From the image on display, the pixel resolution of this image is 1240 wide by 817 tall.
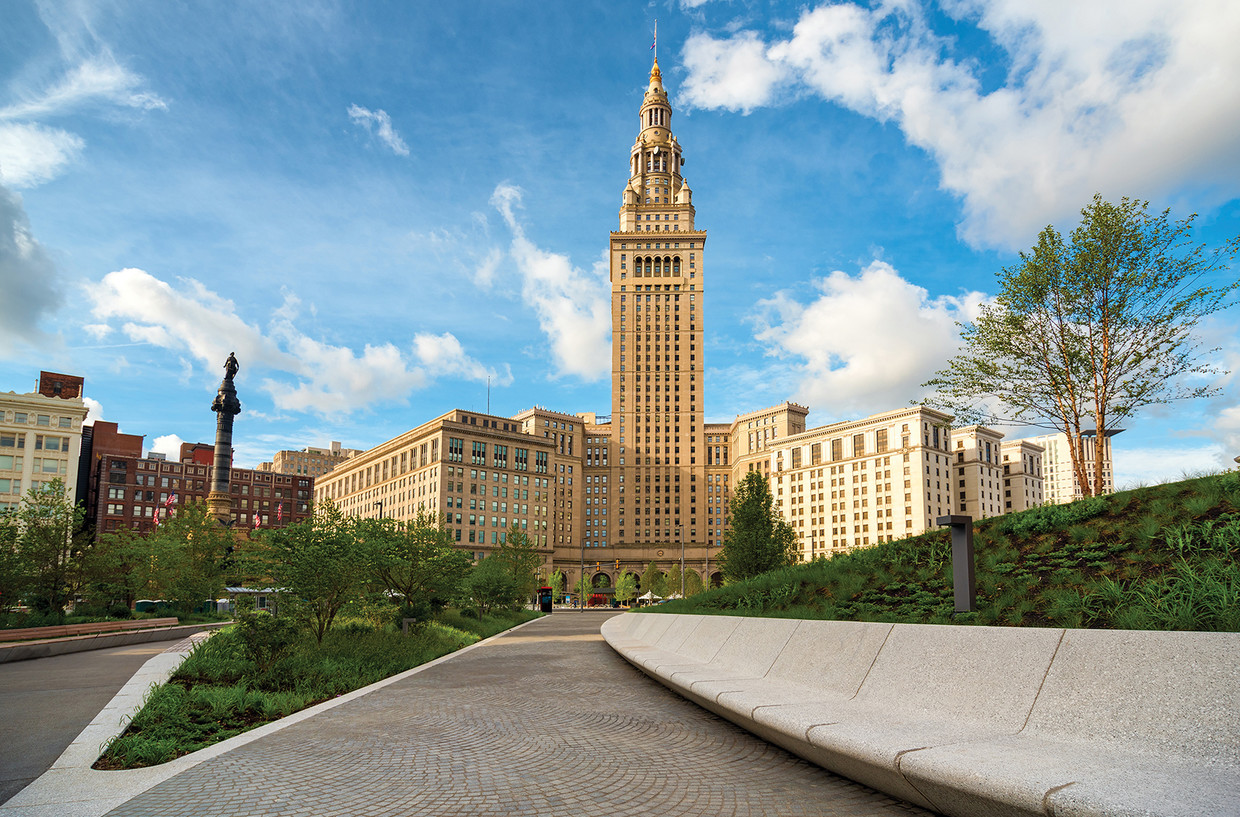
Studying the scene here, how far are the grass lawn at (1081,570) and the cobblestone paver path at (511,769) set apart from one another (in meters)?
2.73

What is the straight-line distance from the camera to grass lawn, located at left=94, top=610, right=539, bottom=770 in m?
7.47

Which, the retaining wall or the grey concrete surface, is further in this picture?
the retaining wall

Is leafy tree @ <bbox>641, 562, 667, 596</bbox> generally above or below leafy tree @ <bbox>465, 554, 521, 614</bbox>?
below

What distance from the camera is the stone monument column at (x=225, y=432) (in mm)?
87844

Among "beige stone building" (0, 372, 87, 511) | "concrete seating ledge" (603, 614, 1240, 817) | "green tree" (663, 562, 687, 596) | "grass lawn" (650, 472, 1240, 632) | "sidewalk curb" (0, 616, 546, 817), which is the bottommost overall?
"green tree" (663, 562, 687, 596)

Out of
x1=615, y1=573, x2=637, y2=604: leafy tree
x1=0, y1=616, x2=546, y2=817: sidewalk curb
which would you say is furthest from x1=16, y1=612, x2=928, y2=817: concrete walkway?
x1=615, y1=573, x2=637, y2=604: leafy tree

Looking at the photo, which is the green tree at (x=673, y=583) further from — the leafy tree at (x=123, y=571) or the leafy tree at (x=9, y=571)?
the leafy tree at (x=9, y=571)

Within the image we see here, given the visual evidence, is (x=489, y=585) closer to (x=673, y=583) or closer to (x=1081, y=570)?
(x=1081, y=570)

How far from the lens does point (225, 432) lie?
91625mm

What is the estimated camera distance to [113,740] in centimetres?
739

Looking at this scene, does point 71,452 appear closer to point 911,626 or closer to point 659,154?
point 911,626

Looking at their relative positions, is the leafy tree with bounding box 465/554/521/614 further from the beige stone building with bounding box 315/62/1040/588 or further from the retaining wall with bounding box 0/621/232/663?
the beige stone building with bounding box 315/62/1040/588

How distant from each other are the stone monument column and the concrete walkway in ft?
293

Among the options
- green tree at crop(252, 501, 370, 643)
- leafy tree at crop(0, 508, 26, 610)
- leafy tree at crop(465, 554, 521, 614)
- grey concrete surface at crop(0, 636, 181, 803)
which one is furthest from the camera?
leafy tree at crop(465, 554, 521, 614)
